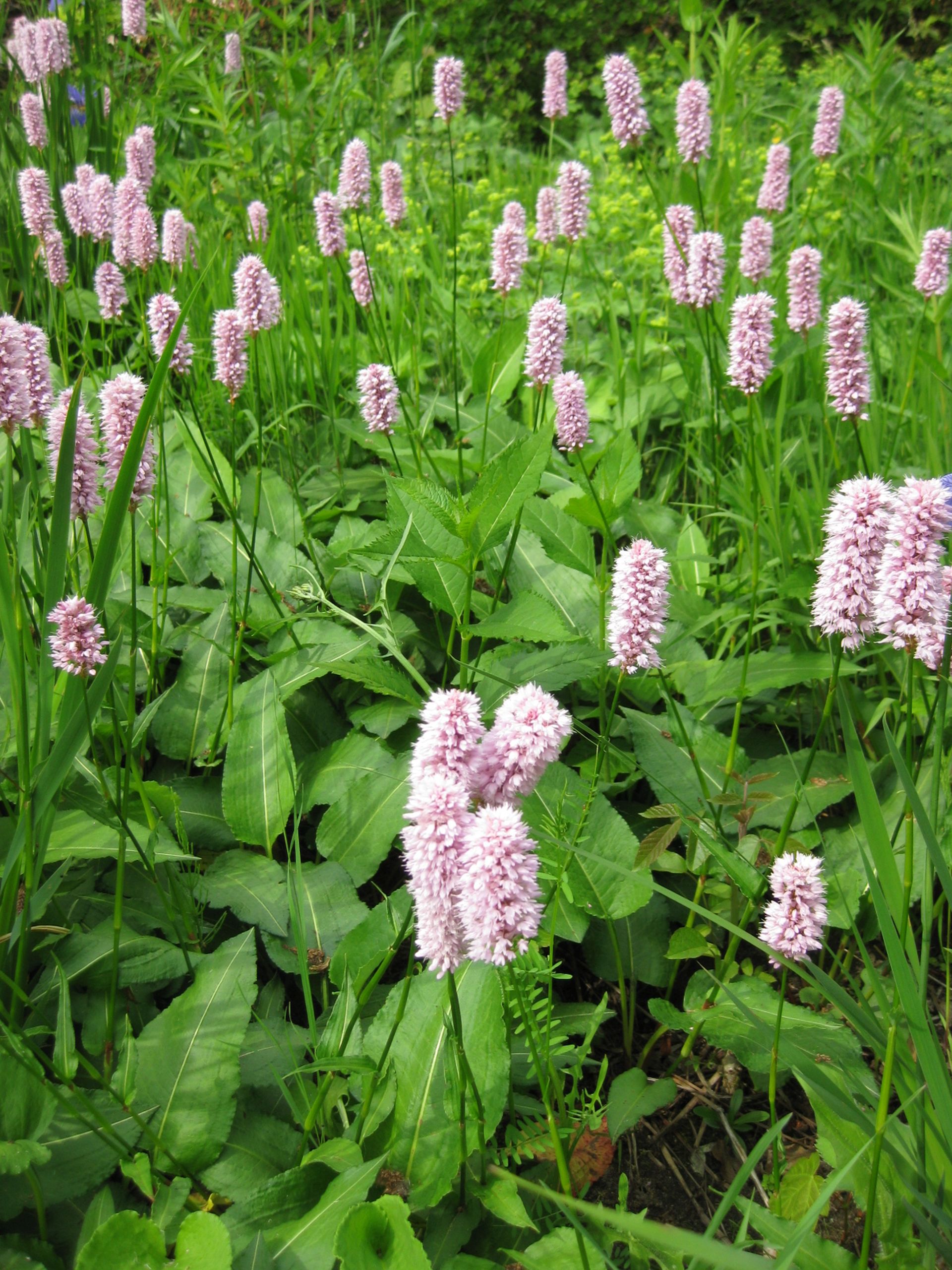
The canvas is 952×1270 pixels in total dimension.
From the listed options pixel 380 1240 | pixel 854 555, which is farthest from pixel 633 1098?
pixel 854 555

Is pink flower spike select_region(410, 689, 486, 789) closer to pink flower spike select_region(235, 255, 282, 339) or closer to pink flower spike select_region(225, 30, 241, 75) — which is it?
pink flower spike select_region(235, 255, 282, 339)

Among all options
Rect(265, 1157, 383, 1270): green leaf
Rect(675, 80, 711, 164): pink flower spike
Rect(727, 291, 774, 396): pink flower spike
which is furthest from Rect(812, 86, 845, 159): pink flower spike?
Rect(265, 1157, 383, 1270): green leaf

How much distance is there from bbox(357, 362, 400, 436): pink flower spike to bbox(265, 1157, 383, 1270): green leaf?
1.41 meters

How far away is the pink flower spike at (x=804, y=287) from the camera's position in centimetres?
241

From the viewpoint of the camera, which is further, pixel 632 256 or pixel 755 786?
pixel 632 256

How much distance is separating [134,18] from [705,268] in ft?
10.1

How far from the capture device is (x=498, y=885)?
0.90 m

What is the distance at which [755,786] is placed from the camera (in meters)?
1.87

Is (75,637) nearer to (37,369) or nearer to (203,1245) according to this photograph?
(37,369)

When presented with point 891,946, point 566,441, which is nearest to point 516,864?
point 891,946

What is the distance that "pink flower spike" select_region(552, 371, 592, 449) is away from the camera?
6.45 feet

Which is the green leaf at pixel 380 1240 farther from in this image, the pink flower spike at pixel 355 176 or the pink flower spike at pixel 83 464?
the pink flower spike at pixel 355 176

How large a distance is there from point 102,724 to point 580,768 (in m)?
0.89

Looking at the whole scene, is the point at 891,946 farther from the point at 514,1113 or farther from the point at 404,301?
the point at 404,301
